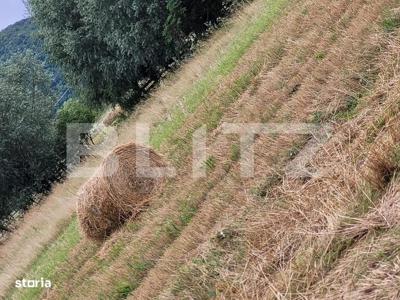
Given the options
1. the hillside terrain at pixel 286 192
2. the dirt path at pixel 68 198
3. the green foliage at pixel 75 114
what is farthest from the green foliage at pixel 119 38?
the hillside terrain at pixel 286 192

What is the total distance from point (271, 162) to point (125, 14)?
28.2m

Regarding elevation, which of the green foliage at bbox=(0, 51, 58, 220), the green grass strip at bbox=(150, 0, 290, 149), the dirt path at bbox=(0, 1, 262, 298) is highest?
the green grass strip at bbox=(150, 0, 290, 149)

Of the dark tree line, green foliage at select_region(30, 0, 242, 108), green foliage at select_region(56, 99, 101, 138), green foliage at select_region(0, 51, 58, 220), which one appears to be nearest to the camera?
green foliage at select_region(30, 0, 242, 108)

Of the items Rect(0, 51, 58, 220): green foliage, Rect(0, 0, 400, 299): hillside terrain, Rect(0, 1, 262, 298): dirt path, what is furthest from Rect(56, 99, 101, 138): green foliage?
Rect(0, 0, 400, 299): hillside terrain

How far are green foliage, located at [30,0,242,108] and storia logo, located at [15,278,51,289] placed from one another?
1758 cm

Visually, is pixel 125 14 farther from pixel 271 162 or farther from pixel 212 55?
pixel 271 162

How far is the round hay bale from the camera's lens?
9516 millimetres

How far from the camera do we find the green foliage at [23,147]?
34031 mm

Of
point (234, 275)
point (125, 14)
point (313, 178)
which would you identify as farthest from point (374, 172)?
point (125, 14)

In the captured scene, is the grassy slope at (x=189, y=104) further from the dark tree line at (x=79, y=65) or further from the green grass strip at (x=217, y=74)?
the dark tree line at (x=79, y=65)

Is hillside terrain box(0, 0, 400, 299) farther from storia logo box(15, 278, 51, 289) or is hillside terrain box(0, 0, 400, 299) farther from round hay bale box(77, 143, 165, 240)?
round hay bale box(77, 143, 165, 240)

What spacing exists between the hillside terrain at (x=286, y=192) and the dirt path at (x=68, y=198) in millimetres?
4609

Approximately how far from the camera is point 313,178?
4.89m

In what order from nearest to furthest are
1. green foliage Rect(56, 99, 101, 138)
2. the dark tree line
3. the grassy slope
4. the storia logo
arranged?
the storia logo, the grassy slope, the dark tree line, green foliage Rect(56, 99, 101, 138)
